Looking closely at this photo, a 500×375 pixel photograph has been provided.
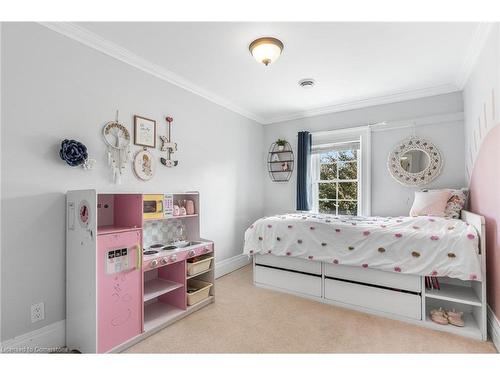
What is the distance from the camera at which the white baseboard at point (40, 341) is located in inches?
68.8

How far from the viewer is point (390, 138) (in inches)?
139

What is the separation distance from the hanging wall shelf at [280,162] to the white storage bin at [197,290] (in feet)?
7.52

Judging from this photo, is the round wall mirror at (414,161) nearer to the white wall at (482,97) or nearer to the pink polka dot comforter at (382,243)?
the white wall at (482,97)

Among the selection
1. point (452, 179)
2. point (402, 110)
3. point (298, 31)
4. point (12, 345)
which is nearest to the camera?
point (12, 345)

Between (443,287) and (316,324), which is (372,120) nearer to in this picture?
(443,287)

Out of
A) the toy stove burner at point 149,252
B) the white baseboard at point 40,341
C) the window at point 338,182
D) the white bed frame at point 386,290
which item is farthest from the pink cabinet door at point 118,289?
the window at point 338,182

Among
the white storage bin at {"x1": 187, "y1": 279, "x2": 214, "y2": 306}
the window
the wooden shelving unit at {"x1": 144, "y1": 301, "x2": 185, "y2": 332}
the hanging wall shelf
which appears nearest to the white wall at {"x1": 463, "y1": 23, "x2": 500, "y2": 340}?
the window

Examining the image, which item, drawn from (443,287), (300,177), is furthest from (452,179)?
(300,177)

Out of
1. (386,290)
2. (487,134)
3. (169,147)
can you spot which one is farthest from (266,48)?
(386,290)

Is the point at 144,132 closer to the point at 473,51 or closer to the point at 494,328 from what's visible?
the point at 473,51
